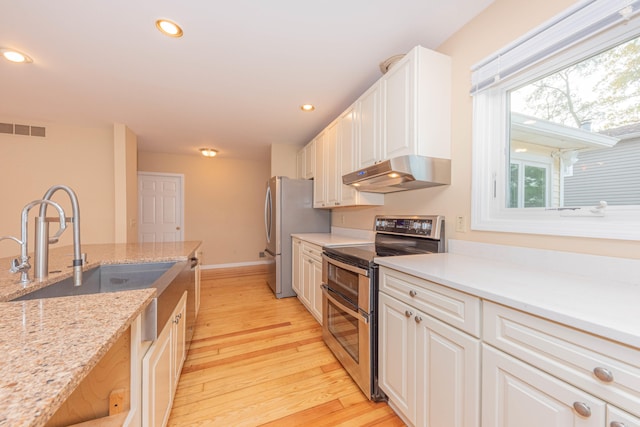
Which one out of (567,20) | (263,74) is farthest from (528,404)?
(263,74)

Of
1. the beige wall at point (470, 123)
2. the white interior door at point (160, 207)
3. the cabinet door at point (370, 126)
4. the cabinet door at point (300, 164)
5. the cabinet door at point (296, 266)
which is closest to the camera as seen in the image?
the beige wall at point (470, 123)

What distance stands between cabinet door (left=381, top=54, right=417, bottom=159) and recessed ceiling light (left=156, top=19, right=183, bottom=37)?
1.47m

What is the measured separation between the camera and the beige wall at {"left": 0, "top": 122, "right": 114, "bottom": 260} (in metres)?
3.14

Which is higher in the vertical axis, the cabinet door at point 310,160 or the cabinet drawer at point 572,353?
the cabinet door at point 310,160

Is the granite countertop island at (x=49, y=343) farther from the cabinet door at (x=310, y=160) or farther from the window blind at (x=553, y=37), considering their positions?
the cabinet door at (x=310, y=160)

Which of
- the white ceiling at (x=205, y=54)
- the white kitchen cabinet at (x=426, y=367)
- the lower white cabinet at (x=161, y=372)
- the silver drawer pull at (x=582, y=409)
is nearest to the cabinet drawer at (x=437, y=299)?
the white kitchen cabinet at (x=426, y=367)

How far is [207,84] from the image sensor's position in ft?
7.61

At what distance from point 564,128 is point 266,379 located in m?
2.36

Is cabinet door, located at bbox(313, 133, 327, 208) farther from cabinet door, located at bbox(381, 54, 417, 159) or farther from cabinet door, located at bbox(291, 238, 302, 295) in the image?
cabinet door, located at bbox(381, 54, 417, 159)

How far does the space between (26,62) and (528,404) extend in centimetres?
370

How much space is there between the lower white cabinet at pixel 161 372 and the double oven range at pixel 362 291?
3.49 feet

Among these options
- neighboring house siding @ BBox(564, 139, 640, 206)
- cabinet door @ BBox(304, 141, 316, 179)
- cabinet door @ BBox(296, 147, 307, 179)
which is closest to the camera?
neighboring house siding @ BBox(564, 139, 640, 206)

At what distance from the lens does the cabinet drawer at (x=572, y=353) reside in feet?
2.01

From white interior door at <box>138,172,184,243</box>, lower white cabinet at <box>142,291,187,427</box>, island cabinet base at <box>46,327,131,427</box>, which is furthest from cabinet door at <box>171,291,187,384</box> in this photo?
white interior door at <box>138,172,184,243</box>
